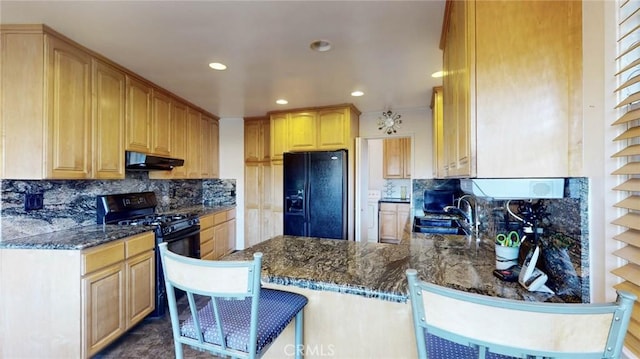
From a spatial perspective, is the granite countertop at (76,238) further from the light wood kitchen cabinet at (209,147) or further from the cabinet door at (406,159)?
the cabinet door at (406,159)

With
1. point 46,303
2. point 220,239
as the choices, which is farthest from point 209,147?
point 46,303

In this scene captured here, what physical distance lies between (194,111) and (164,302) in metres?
2.48

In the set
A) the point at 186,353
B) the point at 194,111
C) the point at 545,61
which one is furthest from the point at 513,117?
the point at 194,111

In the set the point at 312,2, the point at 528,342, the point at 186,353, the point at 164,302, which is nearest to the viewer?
the point at 528,342

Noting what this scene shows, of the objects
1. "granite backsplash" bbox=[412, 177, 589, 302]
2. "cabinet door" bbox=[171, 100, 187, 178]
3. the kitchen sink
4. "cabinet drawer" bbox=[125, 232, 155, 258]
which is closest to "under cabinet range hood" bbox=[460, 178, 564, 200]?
"granite backsplash" bbox=[412, 177, 589, 302]

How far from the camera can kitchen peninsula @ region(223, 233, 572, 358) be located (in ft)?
3.82

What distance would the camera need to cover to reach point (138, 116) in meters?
2.81

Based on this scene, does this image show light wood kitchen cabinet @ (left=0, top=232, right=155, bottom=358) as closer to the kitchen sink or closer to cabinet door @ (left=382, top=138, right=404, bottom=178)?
the kitchen sink

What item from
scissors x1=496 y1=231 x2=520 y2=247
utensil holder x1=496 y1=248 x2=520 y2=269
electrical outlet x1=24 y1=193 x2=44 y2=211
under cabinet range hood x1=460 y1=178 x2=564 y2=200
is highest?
under cabinet range hood x1=460 y1=178 x2=564 y2=200

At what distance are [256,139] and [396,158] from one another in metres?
2.74

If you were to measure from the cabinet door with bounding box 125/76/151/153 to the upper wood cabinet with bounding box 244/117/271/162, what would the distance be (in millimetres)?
1750

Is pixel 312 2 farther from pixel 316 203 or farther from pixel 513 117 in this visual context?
Answer: pixel 316 203

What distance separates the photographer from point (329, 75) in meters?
2.67

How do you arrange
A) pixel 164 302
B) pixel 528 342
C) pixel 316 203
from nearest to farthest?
pixel 528 342 → pixel 164 302 → pixel 316 203
